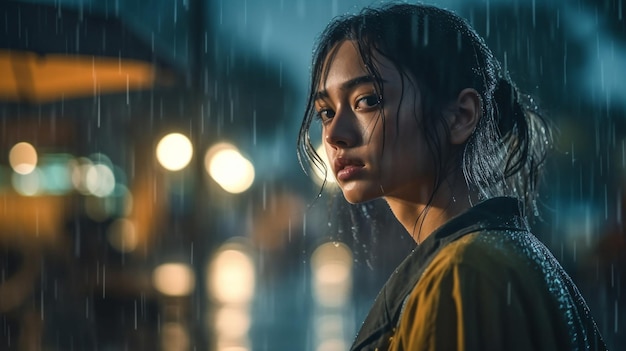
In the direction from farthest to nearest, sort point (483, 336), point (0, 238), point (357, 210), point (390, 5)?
point (0, 238) < point (357, 210) < point (390, 5) < point (483, 336)

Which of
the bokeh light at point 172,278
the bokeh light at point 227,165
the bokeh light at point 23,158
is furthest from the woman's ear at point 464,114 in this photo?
the bokeh light at point 227,165

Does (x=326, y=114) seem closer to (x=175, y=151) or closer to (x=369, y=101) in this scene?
(x=369, y=101)

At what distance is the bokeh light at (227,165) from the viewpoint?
51.4 feet

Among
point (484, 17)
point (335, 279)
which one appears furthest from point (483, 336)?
point (335, 279)

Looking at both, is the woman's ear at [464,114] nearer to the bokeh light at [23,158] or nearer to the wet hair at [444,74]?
the wet hair at [444,74]

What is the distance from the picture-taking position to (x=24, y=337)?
8.47 meters

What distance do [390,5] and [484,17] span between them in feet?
46.5

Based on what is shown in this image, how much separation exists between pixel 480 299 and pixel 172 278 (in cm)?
1600

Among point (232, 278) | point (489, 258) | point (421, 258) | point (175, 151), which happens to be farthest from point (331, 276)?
point (489, 258)

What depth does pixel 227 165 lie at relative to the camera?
15641mm

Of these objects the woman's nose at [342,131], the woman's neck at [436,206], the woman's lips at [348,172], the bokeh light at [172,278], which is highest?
the woman's nose at [342,131]

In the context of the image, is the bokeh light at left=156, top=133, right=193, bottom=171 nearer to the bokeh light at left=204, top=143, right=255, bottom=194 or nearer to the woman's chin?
the bokeh light at left=204, top=143, right=255, bottom=194

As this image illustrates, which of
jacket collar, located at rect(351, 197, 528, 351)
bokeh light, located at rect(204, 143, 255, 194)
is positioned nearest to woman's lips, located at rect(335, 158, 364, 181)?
jacket collar, located at rect(351, 197, 528, 351)

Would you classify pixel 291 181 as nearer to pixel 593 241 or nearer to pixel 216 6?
pixel 593 241
